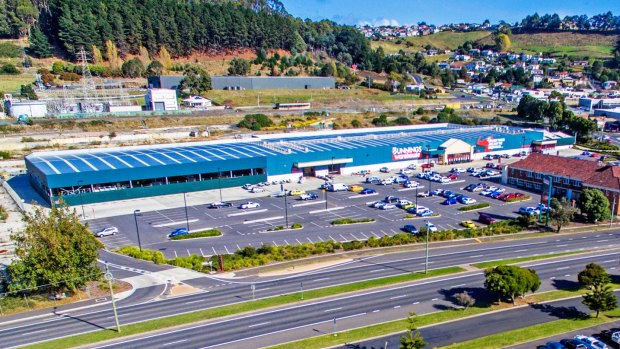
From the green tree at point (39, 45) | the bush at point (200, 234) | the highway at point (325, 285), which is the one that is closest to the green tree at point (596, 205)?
the highway at point (325, 285)

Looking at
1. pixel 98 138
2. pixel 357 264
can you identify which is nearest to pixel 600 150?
pixel 357 264

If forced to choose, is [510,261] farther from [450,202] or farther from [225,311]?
[225,311]

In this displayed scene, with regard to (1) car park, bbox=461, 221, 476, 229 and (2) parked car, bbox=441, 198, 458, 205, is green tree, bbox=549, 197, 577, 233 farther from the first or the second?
(2) parked car, bbox=441, 198, 458, 205

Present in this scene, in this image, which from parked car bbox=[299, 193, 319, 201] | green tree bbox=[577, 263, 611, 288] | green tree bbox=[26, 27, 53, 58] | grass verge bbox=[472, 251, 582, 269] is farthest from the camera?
green tree bbox=[26, 27, 53, 58]

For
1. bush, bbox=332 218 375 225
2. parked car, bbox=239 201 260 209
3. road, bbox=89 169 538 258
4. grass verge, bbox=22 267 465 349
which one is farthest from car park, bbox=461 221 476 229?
parked car, bbox=239 201 260 209

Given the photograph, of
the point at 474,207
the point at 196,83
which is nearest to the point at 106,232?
the point at 474,207

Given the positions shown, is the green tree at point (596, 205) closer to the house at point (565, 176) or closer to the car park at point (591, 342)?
the house at point (565, 176)
